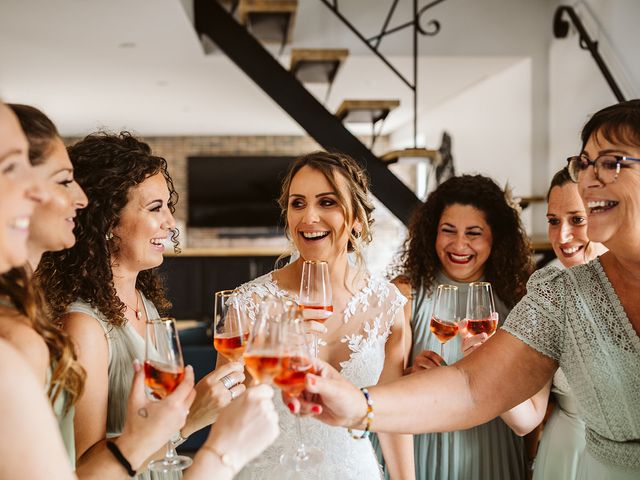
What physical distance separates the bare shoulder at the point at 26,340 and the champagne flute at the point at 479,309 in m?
1.29

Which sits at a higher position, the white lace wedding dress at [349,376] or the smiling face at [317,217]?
the smiling face at [317,217]

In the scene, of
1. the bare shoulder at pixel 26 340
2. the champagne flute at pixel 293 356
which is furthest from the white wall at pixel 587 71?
the bare shoulder at pixel 26 340

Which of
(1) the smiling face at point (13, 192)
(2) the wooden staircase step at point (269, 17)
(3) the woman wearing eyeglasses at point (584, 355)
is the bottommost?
(3) the woman wearing eyeglasses at point (584, 355)

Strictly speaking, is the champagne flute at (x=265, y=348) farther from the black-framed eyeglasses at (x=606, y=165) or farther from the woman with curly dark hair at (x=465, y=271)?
the woman with curly dark hair at (x=465, y=271)

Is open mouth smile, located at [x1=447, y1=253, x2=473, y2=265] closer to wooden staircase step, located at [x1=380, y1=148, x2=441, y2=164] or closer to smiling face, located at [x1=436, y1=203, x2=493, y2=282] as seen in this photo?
smiling face, located at [x1=436, y1=203, x2=493, y2=282]

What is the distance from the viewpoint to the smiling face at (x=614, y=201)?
1458mm

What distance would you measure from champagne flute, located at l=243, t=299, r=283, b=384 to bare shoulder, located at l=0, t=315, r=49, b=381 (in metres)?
0.39

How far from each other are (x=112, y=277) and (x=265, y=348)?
0.73m

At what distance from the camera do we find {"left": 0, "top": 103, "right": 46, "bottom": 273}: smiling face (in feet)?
3.48

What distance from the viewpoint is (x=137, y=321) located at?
191 centimetres

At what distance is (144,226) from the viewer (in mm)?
1852

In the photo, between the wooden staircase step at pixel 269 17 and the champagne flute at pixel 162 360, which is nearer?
the champagne flute at pixel 162 360

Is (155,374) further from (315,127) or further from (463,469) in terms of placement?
(315,127)

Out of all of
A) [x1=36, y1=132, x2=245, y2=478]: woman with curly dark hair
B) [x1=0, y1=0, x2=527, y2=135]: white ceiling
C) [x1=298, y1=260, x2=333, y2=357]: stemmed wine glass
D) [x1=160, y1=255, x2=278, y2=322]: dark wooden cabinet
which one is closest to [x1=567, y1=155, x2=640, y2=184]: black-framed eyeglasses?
[x1=298, y1=260, x2=333, y2=357]: stemmed wine glass
